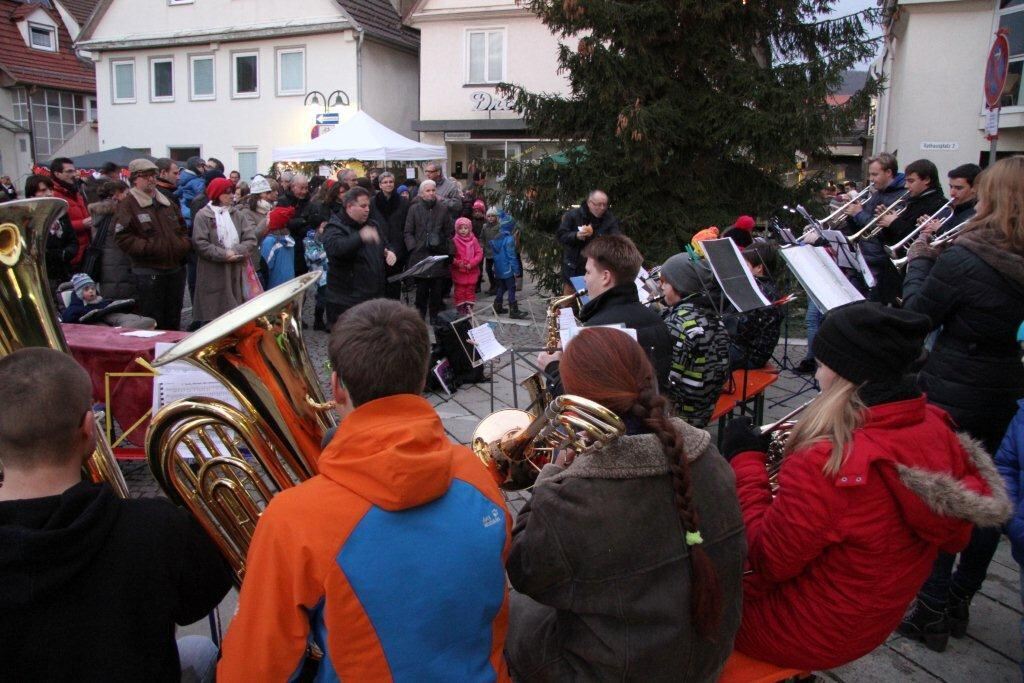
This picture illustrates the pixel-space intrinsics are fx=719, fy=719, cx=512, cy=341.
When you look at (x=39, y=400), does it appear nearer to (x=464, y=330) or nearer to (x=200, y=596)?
(x=200, y=596)

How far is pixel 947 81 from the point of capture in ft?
46.5

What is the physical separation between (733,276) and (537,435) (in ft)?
7.52

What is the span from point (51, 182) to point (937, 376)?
6.98 m

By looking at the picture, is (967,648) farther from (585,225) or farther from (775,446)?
(585,225)

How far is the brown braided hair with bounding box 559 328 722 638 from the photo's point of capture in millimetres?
1593

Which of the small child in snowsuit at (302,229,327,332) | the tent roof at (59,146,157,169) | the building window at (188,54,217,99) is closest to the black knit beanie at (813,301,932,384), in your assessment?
the small child in snowsuit at (302,229,327,332)

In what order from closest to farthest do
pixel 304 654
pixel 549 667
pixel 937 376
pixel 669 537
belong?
pixel 304 654 < pixel 669 537 < pixel 549 667 < pixel 937 376

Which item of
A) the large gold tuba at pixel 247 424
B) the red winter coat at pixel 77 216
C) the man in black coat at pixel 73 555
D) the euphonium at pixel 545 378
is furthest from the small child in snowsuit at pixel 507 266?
the man in black coat at pixel 73 555

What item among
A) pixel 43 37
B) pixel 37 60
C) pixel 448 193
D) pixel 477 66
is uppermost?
pixel 43 37

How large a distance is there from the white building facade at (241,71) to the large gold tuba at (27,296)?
60.3ft

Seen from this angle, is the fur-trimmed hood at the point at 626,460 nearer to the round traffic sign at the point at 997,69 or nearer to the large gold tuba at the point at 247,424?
the large gold tuba at the point at 247,424

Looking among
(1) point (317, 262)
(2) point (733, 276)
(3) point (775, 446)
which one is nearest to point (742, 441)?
(3) point (775, 446)

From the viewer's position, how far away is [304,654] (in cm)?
142

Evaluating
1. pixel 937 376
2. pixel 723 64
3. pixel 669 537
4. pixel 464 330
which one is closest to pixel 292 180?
pixel 464 330
